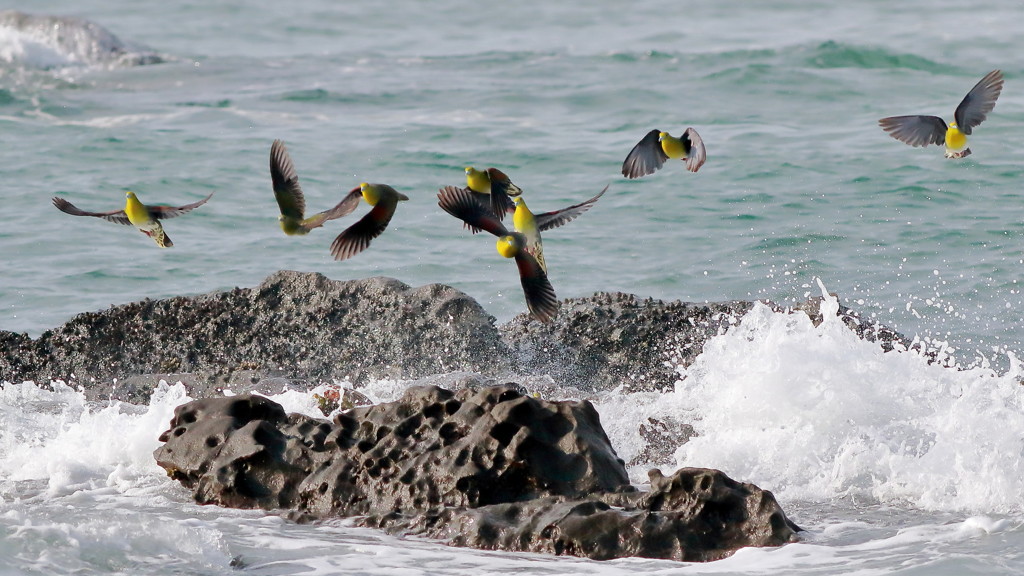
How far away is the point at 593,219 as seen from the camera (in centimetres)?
1252

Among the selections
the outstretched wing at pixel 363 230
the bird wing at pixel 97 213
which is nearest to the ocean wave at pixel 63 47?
the bird wing at pixel 97 213

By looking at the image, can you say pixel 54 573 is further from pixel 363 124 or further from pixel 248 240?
pixel 363 124

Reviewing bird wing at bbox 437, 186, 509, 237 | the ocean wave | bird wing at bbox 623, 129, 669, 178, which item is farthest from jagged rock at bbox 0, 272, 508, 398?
the ocean wave

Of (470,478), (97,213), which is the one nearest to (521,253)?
(470,478)

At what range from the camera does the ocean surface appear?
5.59m

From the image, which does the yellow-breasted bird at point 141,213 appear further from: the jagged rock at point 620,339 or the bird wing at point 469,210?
the jagged rock at point 620,339

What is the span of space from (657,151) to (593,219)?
214 inches

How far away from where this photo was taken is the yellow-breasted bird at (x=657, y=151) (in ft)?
22.7

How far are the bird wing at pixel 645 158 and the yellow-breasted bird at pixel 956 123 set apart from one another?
57.4 inches

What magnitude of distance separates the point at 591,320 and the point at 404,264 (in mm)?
3418

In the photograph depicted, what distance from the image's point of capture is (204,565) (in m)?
5.03

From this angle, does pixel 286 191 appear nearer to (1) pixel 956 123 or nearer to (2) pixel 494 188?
(2) pixel 494 188

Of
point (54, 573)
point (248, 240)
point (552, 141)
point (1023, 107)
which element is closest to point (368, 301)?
point (54, 573)

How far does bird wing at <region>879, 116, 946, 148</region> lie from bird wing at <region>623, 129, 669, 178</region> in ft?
4.79
